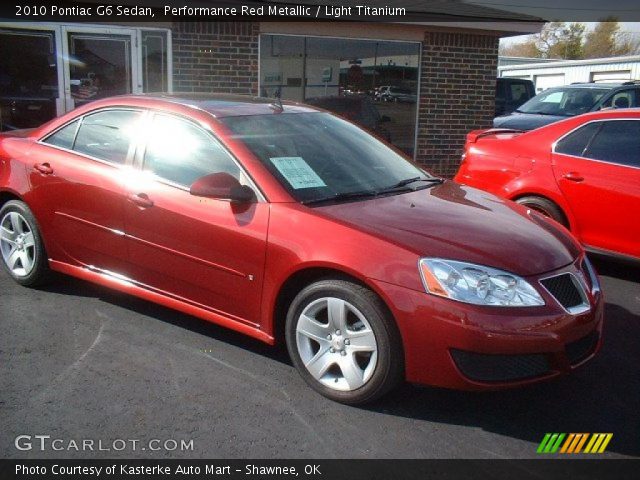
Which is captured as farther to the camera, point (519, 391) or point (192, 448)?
point (519, 391)

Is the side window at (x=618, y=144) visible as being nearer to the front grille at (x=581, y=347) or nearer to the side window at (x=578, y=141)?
the side window at (x=578, y=141)

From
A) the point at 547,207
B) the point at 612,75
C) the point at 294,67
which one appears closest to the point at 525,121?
the point at 294,67

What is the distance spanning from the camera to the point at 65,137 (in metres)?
5.03

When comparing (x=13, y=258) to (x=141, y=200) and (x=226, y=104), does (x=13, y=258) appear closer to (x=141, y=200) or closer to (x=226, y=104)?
(x=141, y=200)

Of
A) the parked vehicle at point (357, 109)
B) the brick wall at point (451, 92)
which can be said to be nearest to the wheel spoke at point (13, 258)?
the parked vehicle at point (357, 109)

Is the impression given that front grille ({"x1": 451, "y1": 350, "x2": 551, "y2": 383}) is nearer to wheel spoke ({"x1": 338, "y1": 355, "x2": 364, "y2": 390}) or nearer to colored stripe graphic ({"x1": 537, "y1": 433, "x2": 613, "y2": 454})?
colored stripe graphic ({"x1": 537, "y1": 433, "x2": 613, "y2": 454})

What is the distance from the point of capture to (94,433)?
10.7 ft

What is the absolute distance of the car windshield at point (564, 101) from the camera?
1309 centimetres

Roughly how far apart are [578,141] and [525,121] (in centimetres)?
617

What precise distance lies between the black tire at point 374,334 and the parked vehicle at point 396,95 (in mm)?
7699

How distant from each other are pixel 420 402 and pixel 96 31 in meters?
7.82

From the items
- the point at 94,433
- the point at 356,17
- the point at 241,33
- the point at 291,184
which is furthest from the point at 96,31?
the point at 94,433

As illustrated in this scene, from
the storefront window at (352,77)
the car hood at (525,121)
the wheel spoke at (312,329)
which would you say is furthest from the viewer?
the car hood at (525,121)
